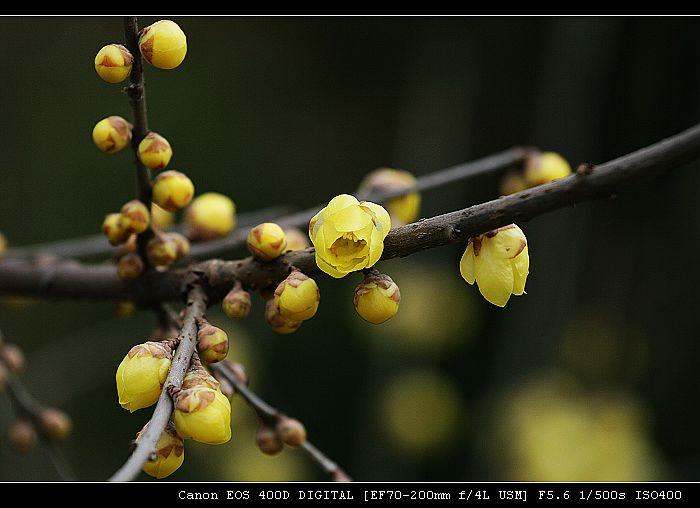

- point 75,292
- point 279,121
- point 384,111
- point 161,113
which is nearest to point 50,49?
point 161,113

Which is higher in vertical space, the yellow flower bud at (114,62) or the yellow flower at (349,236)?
the yellow flower bud at (114,62)

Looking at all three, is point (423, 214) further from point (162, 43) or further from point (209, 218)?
point (162, 43)

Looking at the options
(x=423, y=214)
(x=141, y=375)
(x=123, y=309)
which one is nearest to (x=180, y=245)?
(x=123, y=309)

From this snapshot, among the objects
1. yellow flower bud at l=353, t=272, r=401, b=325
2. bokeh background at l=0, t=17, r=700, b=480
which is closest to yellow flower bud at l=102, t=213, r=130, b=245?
yellow flower bud at l=353, t=272, r=401, b=325

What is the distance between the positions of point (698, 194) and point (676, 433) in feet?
1.69

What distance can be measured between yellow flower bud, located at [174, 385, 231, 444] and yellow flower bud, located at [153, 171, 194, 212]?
0.77ft

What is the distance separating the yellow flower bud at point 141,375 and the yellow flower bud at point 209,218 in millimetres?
365

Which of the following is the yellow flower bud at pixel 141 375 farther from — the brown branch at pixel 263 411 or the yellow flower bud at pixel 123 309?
the yellow flower bud at pixel 123 309

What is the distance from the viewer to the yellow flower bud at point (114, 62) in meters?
0.58

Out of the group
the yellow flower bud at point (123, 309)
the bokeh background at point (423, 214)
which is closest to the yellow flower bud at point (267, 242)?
the yellow flower bud at point (123, 309)

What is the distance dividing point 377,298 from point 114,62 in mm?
257

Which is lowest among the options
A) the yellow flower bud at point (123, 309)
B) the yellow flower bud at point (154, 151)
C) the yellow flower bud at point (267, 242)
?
the yellow flower bud at point (123, 309)

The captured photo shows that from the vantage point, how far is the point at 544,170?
870mm

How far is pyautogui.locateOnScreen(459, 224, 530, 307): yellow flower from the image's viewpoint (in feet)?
1.82
